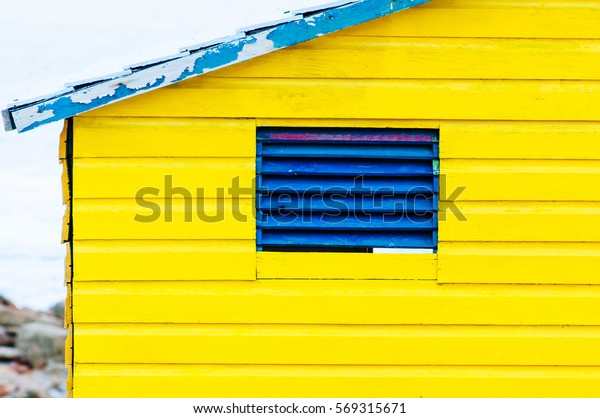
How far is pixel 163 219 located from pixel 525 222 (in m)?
2.01

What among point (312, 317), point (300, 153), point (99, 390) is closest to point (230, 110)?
point (300, 153)

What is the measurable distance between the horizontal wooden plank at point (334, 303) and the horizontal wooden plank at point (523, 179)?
20.3 inches

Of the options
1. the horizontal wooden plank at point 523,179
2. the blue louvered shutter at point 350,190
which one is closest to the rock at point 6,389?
the blue louvered shutter at point 350,190

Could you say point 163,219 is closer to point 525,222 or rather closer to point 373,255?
→ point 373,255

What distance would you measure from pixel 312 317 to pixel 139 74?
5.29ft

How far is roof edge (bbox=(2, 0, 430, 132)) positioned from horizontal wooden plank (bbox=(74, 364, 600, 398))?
1.43m

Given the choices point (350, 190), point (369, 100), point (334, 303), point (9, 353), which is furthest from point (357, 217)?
point (9, 353)

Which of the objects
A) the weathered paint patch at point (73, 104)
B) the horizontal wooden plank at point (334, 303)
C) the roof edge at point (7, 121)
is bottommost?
the horizontal wooden plank at point (334, 303)

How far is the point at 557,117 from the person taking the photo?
4.79 m

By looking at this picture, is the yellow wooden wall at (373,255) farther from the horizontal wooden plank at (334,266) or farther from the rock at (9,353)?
the rock at (9,353)

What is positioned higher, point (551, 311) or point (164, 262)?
point (164, 262)

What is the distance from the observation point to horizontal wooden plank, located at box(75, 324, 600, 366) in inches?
188

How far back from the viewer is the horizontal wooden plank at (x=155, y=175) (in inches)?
186
